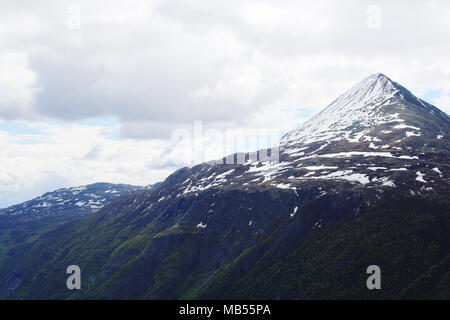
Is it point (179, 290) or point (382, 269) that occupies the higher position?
point (382, 269)

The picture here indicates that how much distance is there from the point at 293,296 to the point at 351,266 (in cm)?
2458

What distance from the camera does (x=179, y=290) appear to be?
19700 centimetres

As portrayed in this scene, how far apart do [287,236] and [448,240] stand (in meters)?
65.6

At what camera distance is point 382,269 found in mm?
132625

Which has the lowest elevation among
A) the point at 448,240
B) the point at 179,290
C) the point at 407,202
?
the point at 179,290
